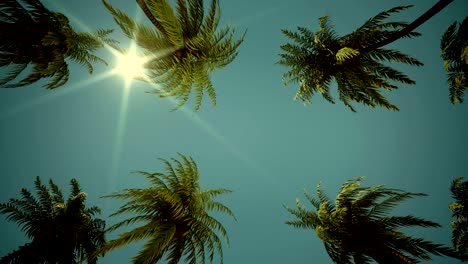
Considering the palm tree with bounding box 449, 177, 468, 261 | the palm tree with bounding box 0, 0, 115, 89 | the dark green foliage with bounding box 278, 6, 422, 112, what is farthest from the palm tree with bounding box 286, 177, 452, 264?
the palm tree with bounding box 449, 177, 468, 261

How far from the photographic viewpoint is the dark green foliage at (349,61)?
631 centimetres

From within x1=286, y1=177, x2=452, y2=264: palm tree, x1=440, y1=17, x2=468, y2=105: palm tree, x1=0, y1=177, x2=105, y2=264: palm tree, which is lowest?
x1=286, y1=177, x2=452, y2=264: palm tree

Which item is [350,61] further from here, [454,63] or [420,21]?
[454,63]

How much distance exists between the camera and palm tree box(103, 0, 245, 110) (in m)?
4.35

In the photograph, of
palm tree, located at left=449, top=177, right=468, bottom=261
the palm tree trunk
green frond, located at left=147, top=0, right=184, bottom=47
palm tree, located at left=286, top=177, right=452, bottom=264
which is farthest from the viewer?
palm tree, located at left=449, top=177, right=468, bottom=261

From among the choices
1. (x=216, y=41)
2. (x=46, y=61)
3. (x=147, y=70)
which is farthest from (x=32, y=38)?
(x=216, y=41)

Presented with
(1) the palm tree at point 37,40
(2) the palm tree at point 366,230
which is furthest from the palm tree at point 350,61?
(1) the palm tree at point 37,40

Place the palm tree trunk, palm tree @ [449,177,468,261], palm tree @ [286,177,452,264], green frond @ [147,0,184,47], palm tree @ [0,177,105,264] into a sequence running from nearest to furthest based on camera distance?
1. green frond @ [147,0,184,47]
2. the palm tree trunk
3. palm tree @ [286,177,452,264]
4. palm tree @ [0,177,105,264]
5. palm tree @ [449,177,468,261]

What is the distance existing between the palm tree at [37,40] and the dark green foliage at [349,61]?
5.74 metres

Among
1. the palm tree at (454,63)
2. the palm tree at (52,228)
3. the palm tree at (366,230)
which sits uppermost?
the palm tree at (454,63)

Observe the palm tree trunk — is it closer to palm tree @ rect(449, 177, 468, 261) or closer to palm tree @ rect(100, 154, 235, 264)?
palm tree @ rect(100, 154, 235, 264)

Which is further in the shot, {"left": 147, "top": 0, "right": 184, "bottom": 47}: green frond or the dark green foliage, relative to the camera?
the dark green foliage

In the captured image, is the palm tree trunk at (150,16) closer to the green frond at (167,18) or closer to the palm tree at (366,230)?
the green frond at (167,18)

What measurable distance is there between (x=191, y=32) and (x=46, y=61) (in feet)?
9.73
